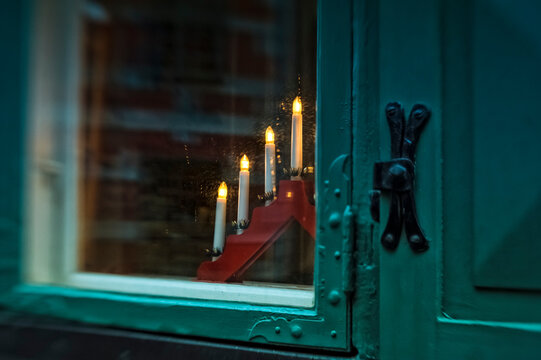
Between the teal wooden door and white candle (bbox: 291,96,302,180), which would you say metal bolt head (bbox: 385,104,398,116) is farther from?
white candle (bbox: 291,96,302,180)

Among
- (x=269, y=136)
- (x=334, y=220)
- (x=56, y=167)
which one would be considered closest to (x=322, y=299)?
(x=334, y=220)

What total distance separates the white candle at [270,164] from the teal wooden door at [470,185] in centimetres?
28

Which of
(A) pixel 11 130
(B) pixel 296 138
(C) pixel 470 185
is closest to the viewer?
(C) pixel 470 185

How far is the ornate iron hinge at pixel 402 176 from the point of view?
68cm

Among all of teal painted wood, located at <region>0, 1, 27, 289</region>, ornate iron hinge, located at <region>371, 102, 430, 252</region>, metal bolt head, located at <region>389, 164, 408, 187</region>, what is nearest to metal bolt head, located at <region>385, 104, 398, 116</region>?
ornate iron hinge, located at <region>371, 102, 430, 252</region>

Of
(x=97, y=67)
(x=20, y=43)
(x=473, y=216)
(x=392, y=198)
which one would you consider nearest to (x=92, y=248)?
(x=20, y=43)

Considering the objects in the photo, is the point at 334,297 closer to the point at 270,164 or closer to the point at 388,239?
the point at 388,239

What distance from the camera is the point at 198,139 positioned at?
3.57ft

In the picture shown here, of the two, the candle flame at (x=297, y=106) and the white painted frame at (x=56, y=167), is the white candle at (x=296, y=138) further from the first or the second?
the white painted frame at (x=56, y=167)

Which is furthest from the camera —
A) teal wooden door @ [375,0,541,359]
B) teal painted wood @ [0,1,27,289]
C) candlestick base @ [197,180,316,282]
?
teal painted wood @ [0,1,27,289]

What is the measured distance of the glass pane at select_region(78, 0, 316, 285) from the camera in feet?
2.91

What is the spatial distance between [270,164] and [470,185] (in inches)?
17.3

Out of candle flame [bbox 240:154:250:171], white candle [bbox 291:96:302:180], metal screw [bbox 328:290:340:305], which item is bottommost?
metal screw [bbox 328:290:340:305]

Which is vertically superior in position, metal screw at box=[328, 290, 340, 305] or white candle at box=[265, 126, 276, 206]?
white candle at box=[265, 126, 276, 206]
